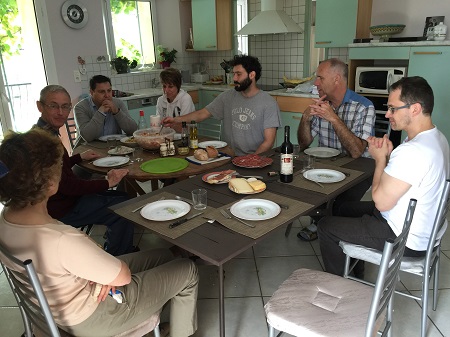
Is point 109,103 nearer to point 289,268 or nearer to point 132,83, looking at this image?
point 289,268

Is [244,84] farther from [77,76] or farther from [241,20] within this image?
[241,20]

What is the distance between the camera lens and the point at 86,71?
456 centimetres

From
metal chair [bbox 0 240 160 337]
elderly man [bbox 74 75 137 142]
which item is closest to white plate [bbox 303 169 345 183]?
metal chair [bbox 0 240 160 337]

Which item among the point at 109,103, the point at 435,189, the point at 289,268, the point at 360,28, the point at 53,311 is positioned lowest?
the point at 289,268

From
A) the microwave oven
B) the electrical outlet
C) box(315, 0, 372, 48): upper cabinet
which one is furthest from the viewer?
the electrical outlet

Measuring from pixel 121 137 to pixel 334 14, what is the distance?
2.65 meters

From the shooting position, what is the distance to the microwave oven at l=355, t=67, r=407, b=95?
365cm

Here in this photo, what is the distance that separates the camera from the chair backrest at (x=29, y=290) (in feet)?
3.46

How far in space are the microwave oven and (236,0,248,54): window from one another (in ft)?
6.25

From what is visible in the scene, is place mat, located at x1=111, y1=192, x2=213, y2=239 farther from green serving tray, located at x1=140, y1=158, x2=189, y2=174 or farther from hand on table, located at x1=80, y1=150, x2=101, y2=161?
hand on table, located at x1=80, y1=150, x2=101, y2=161

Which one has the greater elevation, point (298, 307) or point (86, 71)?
point (86, 71)

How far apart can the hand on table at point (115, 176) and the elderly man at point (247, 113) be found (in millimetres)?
916

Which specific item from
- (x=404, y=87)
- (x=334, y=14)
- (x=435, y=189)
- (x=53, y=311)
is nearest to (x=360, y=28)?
(x=334, y=14)

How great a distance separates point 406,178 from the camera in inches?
58.7
